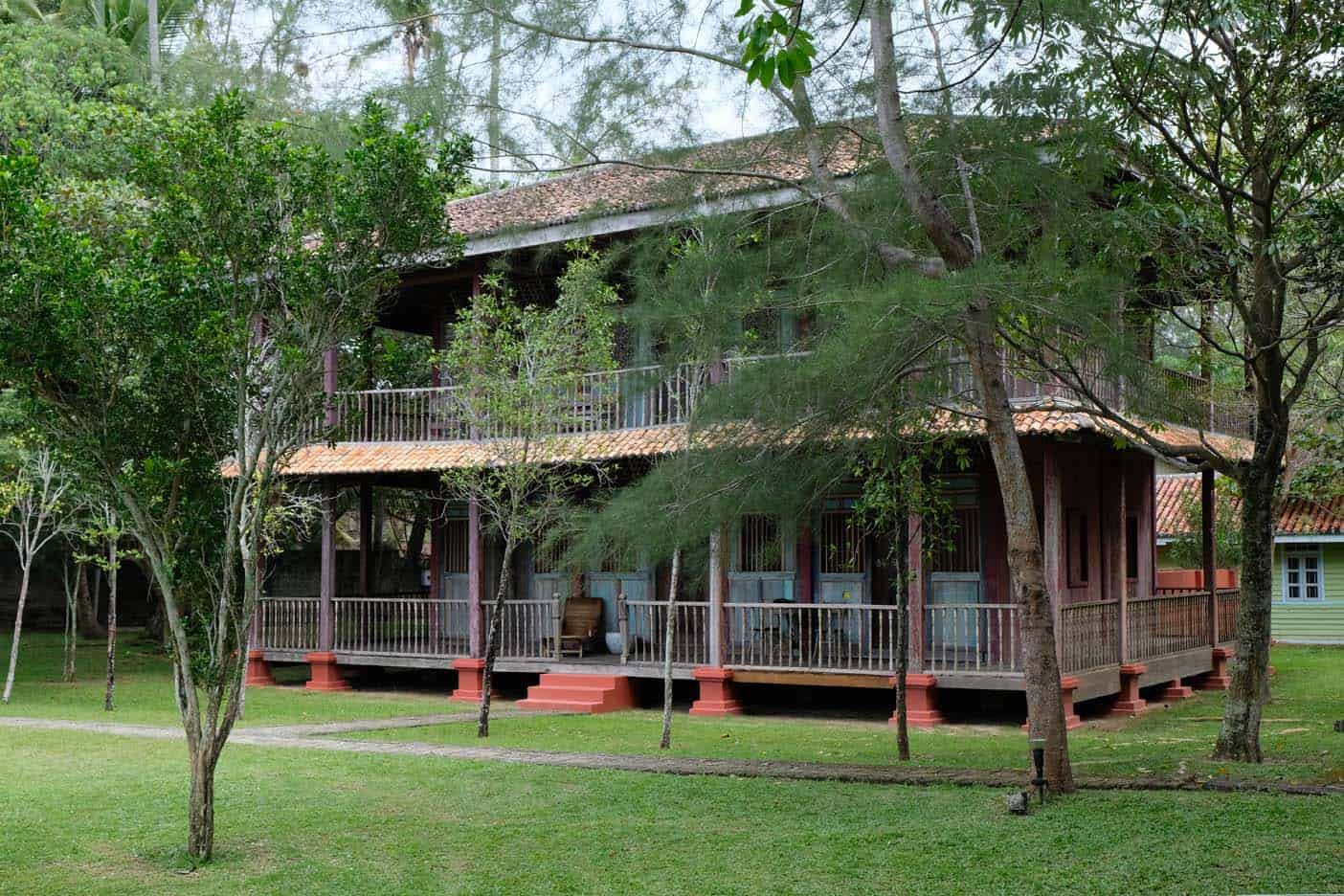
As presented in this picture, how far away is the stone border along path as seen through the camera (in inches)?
372

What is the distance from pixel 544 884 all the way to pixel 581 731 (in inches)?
293

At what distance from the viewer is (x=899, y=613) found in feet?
38.3

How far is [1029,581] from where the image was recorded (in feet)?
30.7

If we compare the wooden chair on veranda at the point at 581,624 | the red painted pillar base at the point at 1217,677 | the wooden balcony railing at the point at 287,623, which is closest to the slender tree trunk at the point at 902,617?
the wooden chair on veranda at the point at 581,624

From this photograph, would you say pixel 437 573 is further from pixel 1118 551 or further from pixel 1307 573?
pixel 1307 573

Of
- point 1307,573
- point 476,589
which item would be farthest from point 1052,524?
point 1307,573

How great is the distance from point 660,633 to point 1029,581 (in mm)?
9399

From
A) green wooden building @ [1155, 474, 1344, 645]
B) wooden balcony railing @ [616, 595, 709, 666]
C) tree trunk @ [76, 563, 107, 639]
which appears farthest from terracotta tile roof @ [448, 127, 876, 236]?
green wooden building @ [1155, 474, 1344, 645]

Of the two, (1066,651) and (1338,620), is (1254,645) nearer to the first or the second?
(1066,651)

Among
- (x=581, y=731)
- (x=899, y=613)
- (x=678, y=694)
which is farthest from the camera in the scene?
(x=678, y=694)

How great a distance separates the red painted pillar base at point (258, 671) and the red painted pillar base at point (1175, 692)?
1283 cm

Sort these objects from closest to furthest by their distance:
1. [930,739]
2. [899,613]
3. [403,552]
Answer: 1. [899,613]
2. [930,739]
3. [403,552]

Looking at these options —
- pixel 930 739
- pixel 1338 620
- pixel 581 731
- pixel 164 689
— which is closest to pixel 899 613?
pixel 930 739

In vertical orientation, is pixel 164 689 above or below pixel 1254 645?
below
